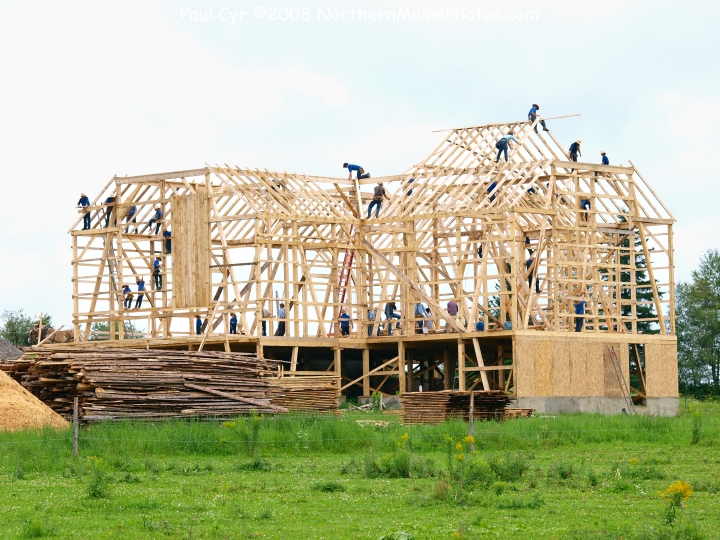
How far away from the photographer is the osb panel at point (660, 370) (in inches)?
1833

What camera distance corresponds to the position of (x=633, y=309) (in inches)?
1849

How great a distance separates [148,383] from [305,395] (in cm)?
516

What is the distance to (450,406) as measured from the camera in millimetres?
33844

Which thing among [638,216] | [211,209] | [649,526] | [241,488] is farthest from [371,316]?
[649,526]

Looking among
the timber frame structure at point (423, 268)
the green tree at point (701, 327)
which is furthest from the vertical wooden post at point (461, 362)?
the green tree at point (701, 327)

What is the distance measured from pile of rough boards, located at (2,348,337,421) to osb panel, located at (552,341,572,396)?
10273 mm

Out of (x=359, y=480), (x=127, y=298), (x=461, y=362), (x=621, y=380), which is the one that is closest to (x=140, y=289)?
(x=127, y=298)

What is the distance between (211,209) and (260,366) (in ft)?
35.7

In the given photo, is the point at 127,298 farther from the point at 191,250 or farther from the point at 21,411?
the point at 21,411

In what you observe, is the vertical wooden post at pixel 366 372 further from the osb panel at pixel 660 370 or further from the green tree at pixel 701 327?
the green tree at pixel 701 327

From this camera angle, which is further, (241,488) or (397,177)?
(397,177)

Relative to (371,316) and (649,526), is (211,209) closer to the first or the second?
(371,316)

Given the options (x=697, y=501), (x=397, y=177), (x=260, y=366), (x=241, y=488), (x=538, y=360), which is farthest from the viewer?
(x=397, y=177)

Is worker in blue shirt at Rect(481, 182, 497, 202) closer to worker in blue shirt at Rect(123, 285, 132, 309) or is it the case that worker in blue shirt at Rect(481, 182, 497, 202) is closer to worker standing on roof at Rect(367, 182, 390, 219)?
worker standing on roof at Rect(367, 182, 390, 219)
